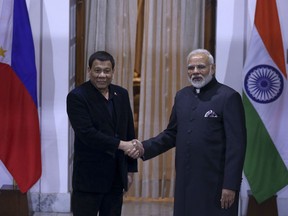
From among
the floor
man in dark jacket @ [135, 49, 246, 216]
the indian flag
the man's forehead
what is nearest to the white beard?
man in dark jacket @ [135, 49, 246, 216]

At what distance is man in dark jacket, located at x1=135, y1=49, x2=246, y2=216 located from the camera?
170 inches

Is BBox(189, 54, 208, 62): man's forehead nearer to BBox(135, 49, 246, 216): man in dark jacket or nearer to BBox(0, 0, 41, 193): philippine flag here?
BBox(135, 49, 246, 216): man in dark jacket

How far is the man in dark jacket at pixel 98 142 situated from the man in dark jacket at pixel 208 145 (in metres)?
0.44

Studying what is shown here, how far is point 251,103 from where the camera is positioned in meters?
6.39

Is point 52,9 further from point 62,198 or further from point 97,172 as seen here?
point 97,172

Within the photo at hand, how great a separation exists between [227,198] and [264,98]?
90.0 inches

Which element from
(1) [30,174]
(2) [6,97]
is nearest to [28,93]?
(2) [6,97]

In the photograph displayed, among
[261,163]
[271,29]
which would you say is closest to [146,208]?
[261,163]

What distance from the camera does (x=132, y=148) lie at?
467 centimetres

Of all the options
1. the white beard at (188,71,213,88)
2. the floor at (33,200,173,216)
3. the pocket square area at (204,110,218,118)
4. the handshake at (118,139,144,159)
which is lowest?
the floor at (33,200,173,216)

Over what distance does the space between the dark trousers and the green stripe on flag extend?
201 centimetres

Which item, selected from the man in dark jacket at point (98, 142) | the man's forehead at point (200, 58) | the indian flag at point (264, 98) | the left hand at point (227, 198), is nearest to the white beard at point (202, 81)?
the man's forehead at point (200, 58)

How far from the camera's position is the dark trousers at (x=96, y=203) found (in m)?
4.62

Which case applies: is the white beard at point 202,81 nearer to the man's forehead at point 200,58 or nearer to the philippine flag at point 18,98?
the man's forehead at point 200,58
